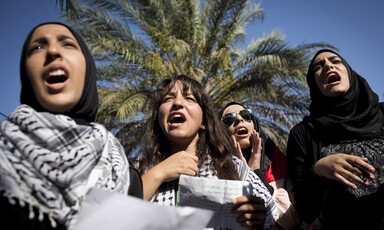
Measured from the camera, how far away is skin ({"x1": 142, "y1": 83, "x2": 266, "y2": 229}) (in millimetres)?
1503

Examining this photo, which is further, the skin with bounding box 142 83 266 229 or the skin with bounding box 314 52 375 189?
the skin with bounding box 314 52 375 189

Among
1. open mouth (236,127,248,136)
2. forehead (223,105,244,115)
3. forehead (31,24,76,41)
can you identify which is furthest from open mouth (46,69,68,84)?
forehead (223,105,244,115)

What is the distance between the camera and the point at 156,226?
3.18ft

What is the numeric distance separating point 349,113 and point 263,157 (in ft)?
3.24

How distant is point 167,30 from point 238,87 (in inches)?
104

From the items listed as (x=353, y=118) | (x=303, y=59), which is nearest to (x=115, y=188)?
(x=353, y=118)


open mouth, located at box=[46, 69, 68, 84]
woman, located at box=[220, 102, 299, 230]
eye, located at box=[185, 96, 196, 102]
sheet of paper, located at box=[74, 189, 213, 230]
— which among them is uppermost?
open mouth, located at box=[46, 69, 68, 84]

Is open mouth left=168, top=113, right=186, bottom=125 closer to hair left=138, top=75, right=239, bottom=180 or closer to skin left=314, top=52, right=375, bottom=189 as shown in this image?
hair left=138, top=75, right=239, bottom=180

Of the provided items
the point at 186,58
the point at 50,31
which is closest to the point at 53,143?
the point at 50,31

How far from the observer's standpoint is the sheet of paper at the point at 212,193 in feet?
4.58

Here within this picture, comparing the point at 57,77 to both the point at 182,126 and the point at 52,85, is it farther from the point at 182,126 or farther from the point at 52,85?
the point at 182,126

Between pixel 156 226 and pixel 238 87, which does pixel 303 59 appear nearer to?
pixel 238 87

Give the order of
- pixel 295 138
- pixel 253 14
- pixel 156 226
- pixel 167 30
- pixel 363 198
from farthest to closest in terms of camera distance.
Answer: pixel 253 14 < pixel 167 30 < pixel 295 138 < pixel 363 198 < pixel 156 226

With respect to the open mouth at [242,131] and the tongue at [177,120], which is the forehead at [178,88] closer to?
the tongue at [177,120]
